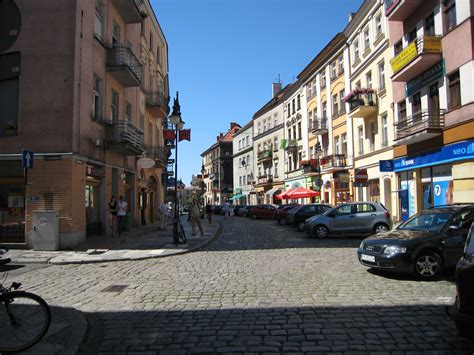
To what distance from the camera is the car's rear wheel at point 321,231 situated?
1933cm

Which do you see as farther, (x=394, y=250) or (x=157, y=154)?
(x=157, y=154)

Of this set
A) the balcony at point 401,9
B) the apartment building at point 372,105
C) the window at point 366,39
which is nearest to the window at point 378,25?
the apartment building at point 372,105

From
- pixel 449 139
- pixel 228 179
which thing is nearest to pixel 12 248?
pixel 449 139

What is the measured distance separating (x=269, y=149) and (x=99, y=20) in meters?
42.8

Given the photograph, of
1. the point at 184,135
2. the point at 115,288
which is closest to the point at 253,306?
the point at 115,288

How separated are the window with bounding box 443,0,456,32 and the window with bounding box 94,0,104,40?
15322 mm

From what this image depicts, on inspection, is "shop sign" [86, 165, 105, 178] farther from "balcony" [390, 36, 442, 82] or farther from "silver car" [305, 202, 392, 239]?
"balcony" [390, 36, 442, 82]

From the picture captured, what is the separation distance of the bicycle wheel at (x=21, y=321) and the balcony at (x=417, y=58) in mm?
19722

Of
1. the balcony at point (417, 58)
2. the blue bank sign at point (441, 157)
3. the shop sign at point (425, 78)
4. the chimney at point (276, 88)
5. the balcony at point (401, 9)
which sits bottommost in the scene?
the blue bank sign at point (441, 157)

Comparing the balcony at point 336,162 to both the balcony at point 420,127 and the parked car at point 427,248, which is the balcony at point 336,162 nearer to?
the balcony at point 420,127

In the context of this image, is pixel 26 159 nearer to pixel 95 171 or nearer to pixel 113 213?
pixel 95 171

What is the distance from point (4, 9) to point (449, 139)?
18871 millimetres

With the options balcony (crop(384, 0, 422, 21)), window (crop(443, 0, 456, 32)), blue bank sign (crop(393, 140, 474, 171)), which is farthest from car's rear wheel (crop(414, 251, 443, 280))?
balcony (crop(384, 0, 422, 21))

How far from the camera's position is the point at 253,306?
6832 millimetres
